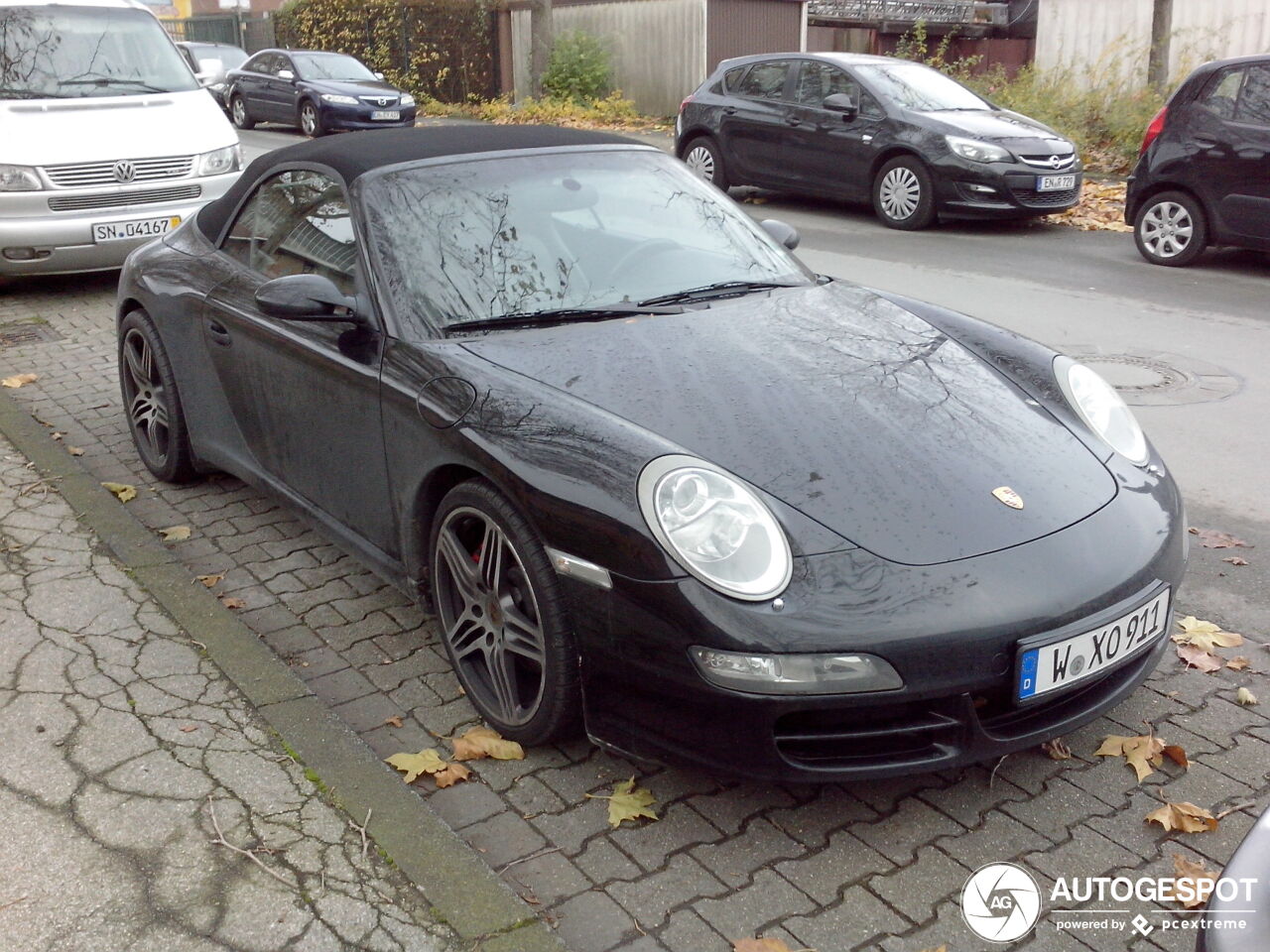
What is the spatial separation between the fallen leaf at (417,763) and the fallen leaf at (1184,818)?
1.76 meters

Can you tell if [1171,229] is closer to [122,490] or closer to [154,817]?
[122,490]

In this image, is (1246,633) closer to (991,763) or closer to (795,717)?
(991,763)

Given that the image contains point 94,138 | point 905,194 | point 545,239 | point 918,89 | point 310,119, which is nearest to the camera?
point 545,239

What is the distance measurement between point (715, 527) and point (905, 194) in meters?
9.83

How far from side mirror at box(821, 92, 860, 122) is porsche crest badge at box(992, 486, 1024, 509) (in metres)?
9.99

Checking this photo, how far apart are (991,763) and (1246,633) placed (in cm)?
126

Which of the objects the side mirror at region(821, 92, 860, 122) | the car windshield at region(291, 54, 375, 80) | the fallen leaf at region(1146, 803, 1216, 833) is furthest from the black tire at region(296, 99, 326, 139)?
the fallen leaf at region(1146, 803, 1216, 833)

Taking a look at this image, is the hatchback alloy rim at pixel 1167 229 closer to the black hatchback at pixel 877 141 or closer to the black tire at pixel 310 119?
the black hatchback at pixel 877 141

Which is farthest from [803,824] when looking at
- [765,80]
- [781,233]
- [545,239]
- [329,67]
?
[329,67]

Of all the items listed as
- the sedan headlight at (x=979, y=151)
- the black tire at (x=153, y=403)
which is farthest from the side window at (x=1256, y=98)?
the black tire at (x=153, y=403)

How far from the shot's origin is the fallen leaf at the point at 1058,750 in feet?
10.8

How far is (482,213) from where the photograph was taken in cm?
400

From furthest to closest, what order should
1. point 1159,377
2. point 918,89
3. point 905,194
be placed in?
point 918,89, point 905,194, point 1159,377

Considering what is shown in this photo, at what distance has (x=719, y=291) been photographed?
4133mm
